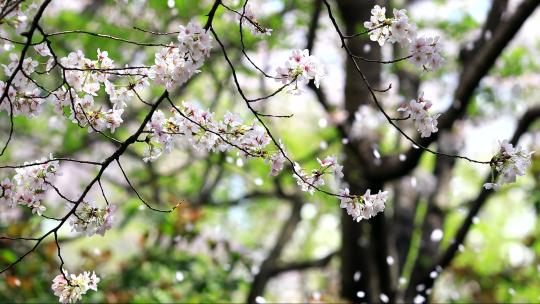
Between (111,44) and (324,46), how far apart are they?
2.72 metres

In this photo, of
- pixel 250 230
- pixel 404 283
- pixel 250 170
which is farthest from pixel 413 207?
pixel 250 230

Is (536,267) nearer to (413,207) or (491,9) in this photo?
(413,207)

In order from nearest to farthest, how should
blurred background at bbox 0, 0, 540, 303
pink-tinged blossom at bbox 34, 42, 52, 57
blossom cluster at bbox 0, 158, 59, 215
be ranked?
1. pink-tinged blossom at bbox 34, 42, 52, 57
2. blossom cluster at bbox 0, 158, 59, 215
3. blurred background at bbox 0, 0, 540, 303

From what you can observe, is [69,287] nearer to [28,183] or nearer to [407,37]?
[28,183]

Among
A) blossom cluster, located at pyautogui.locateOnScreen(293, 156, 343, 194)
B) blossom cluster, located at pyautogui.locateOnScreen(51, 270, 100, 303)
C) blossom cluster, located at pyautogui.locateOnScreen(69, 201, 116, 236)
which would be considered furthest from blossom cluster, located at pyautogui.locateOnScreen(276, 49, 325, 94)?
blossom cluster, located at pyautogui.locateOnScreen(51, 270, 100, 303)

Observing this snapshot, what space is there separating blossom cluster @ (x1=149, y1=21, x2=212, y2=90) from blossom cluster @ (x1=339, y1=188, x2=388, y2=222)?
0.58 m

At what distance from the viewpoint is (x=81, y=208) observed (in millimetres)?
2006

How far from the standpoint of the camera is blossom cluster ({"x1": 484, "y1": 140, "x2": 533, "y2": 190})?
1.78m

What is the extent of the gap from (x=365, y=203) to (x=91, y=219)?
831mm

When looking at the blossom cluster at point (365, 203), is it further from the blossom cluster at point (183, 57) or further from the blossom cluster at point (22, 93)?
the blossom cluster at point (22, 93)

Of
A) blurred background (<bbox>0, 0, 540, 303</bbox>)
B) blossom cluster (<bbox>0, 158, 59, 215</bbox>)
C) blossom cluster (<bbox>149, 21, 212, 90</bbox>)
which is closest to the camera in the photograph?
blossom cluster (<bbox>149, 21, 212, 90</bbox>)

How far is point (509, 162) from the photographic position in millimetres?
1788

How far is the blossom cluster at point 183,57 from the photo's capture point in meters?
1.69

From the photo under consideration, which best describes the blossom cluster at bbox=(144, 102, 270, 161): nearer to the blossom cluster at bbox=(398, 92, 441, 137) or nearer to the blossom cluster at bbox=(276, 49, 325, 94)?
the blossom cluster at bbox=(276, 49, 325, 94)
